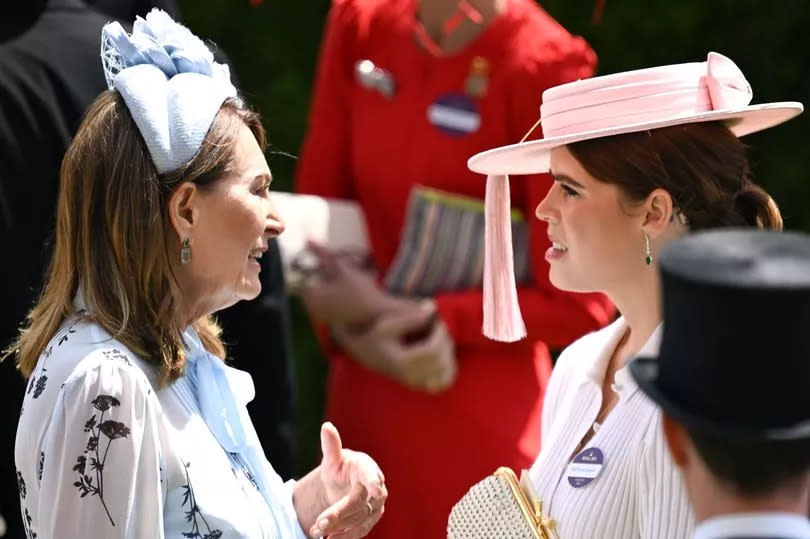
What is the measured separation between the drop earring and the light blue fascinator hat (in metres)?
0.14

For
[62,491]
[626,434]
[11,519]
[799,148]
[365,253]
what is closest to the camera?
[62,491]

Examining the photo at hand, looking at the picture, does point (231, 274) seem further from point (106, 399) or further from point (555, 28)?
point (555, 28)

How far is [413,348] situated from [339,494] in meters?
1.19

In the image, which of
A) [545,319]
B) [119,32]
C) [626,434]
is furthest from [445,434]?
[119,32]

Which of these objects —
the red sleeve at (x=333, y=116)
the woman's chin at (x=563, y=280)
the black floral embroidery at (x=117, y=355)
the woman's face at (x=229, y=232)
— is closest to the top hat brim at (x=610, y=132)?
the woman's chin at (x=563, y=280)

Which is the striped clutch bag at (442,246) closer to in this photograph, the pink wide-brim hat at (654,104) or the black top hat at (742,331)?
the pink wide-brim hat at (654,104)

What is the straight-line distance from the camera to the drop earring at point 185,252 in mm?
2596

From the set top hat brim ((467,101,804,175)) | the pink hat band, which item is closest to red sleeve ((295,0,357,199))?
top hat brim ((467,101,804,175))

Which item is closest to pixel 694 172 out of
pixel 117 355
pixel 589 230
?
pixel 589 230

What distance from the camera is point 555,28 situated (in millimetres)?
3852

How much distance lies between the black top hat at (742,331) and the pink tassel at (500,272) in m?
1.21

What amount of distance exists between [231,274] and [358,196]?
4.95 feet

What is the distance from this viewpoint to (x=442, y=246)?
12.8 ft

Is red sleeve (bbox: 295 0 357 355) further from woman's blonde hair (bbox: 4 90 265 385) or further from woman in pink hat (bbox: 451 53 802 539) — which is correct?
woman's blonde hair (bbox: 4 90 265 385)
